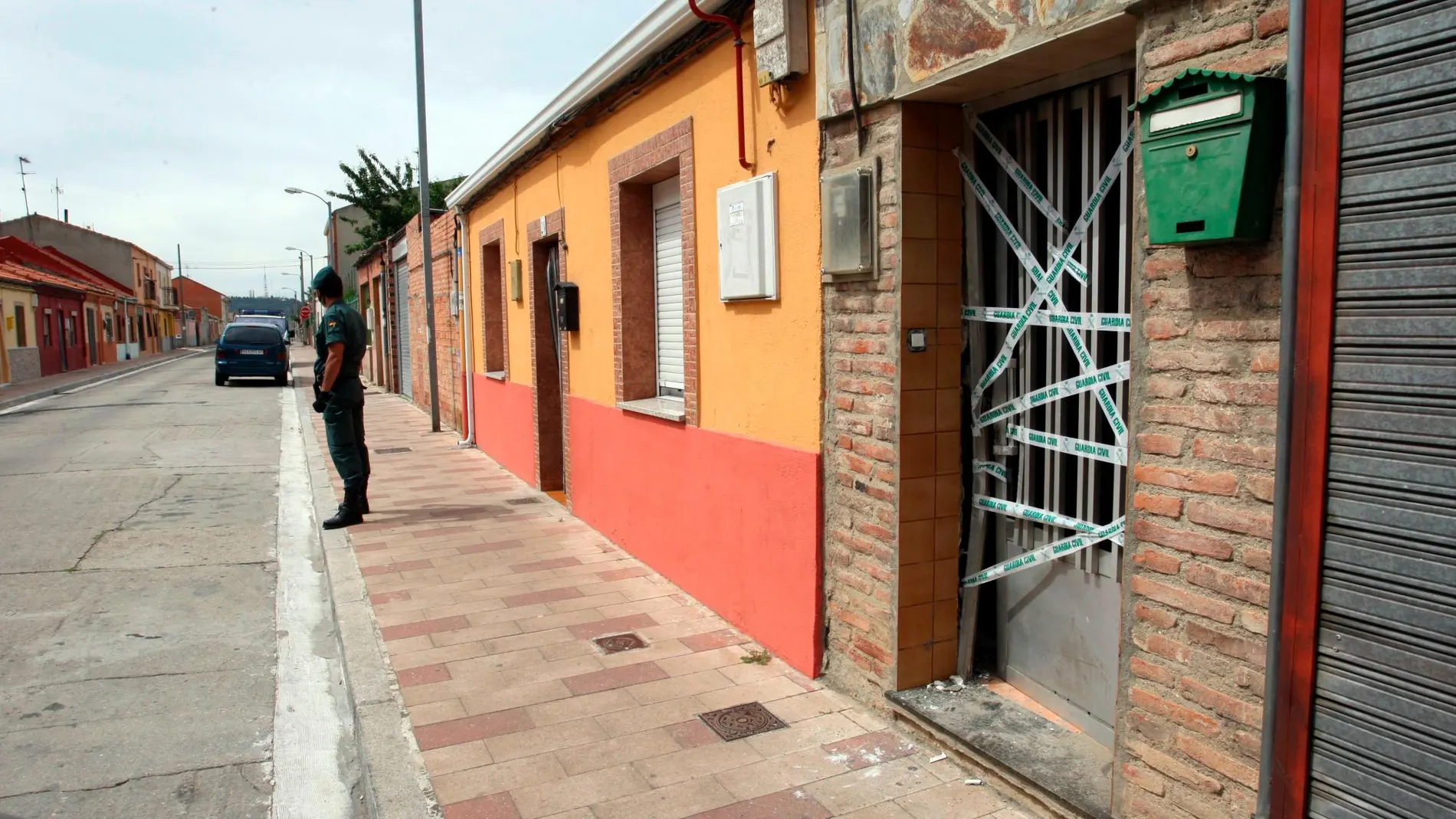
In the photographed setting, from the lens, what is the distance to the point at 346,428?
7.83 m

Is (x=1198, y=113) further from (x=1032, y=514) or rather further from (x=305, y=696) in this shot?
(x=305, y=696)

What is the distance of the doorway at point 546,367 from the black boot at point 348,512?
1891 mm

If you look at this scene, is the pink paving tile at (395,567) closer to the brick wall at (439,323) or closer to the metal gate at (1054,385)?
the metal gate at (1054,385)

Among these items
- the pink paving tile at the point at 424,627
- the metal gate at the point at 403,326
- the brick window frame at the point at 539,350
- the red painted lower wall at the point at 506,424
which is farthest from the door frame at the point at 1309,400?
the metal gate at the point at 403,326

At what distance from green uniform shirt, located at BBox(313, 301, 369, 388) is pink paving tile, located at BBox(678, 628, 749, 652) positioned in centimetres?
407

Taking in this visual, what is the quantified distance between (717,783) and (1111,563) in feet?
5.27

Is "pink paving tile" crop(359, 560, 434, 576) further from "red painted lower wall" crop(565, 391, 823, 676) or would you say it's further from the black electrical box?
the black electrical box

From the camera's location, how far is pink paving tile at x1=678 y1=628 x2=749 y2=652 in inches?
191

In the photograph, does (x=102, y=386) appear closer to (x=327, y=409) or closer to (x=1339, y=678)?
(x=327, y=409)

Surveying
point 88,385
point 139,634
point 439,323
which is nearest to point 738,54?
point 139,634

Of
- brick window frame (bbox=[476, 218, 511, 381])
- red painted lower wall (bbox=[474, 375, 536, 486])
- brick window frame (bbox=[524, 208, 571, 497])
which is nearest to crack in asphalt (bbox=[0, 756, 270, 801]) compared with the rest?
brick window frame (bbox=[524, 208, 571, 497])

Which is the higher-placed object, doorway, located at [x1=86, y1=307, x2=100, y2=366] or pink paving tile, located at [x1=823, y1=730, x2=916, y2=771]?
doorway, located at [x1=86, y1=307, x2=100, y2=366]

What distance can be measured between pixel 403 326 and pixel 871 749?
766 inches

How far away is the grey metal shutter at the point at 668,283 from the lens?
20.9ft
